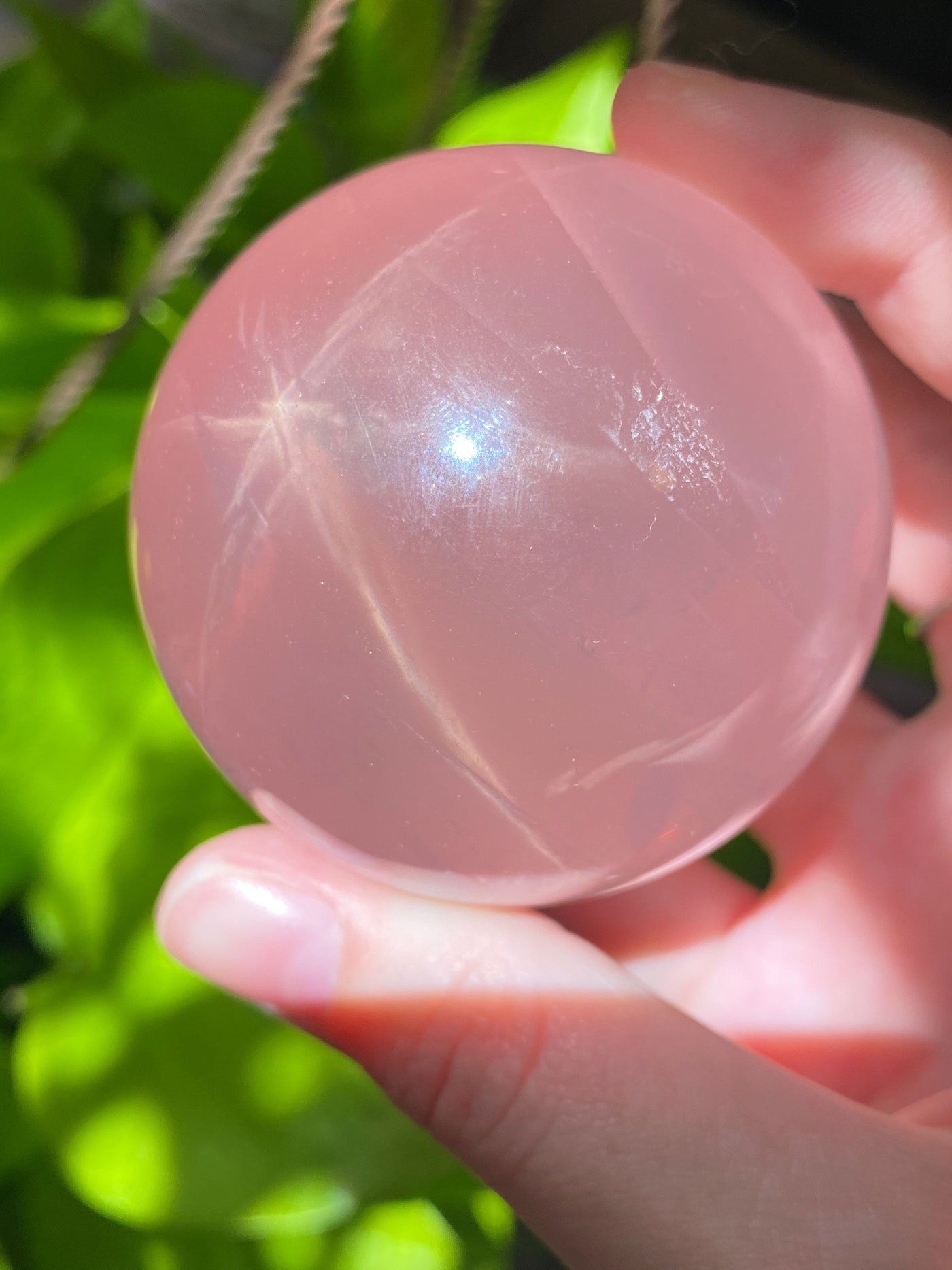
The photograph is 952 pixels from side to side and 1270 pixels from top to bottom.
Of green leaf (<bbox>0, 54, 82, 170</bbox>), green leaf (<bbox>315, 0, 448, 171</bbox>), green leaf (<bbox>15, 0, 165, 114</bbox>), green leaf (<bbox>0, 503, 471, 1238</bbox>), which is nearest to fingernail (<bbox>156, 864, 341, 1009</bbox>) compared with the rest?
green leaf (<bbox>0, 503, 471, 1238</bbox>)

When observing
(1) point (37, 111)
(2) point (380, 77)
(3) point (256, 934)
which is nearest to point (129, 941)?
(3) point (256, 934)

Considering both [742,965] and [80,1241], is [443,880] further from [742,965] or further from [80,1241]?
[80,1241]

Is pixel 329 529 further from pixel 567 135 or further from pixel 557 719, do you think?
pixel 567 135

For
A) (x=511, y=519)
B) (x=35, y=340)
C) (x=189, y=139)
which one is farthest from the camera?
(x=189, y=139)

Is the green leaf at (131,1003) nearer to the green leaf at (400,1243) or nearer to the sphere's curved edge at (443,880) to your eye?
the green leaf at (400,1243)

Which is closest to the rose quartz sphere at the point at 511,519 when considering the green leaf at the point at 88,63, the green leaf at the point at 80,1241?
the green leaf at the point at 80,1241
